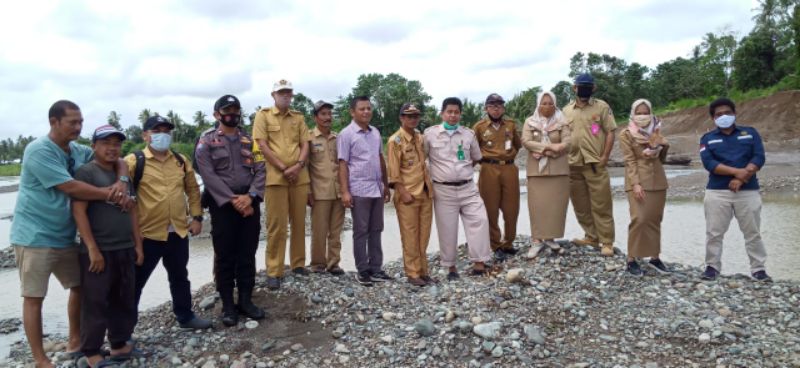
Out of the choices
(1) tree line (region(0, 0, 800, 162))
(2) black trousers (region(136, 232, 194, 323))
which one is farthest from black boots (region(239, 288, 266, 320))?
(1) tree line (region(0, 0, 800, 162))

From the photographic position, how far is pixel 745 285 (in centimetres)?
594

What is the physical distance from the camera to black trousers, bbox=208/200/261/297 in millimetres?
4973

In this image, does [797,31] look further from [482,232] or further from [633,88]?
[482,232]

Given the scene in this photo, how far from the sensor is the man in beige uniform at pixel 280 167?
560 cm

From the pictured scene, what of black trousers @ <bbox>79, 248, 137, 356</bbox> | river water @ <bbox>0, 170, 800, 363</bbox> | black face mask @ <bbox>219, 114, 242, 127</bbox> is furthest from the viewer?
river water @ <bbox>0, 170, 800, 363</bbox>

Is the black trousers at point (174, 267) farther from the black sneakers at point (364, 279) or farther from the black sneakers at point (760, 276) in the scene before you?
the black sneakers at point (760, 276)

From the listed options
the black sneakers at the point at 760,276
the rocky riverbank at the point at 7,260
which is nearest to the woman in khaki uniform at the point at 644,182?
the black sneakers at the point at 760,276

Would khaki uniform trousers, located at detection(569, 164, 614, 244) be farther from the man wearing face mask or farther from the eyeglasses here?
the eyeglasses

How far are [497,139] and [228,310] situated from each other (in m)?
3.71

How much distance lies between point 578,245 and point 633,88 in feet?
172

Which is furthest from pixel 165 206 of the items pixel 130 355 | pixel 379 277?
pixel 379 277

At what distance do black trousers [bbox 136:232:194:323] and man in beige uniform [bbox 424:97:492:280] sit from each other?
9.27 ft

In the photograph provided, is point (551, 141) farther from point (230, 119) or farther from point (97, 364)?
point (97, 364)

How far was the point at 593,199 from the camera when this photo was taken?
6684 mm
